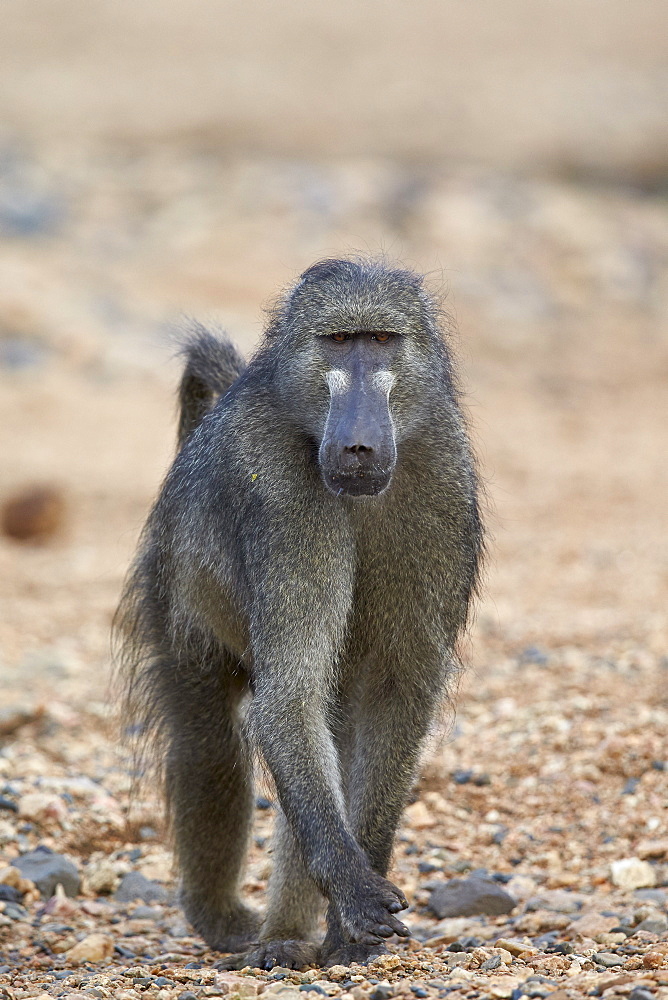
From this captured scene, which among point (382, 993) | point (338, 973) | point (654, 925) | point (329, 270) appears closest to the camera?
point (382, 993)

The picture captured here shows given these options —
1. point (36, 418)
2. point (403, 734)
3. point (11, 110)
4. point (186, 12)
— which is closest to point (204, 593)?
point (403, 734)

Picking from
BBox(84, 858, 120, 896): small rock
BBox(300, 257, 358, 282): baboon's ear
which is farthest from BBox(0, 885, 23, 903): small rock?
A: BBox(300, 257, 358, 282): baboon's ear

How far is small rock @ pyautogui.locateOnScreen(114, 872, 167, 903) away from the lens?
13.6 feet

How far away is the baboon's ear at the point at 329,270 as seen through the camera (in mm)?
3113

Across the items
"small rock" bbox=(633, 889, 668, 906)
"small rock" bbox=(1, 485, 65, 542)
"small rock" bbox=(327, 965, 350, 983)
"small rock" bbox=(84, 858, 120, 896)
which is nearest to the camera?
"small rock" bbox=(327, 965, 350, 983)

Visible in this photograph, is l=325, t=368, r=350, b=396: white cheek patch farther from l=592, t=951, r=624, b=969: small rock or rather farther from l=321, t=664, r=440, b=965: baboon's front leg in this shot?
l=592, t=951, r=624, b=969: small rock

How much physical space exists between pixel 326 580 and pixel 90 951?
1.30m

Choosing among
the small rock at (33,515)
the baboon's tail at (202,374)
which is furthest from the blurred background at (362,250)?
the baboon's tail at (202,374)

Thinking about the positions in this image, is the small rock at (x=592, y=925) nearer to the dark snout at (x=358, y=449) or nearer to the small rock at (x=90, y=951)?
the small rock at (x=90, y=951)

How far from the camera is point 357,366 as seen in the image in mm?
2988

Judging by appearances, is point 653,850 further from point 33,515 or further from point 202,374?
point 33,515

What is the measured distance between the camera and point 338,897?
292cm

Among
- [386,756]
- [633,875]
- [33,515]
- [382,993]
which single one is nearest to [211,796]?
[386,756]

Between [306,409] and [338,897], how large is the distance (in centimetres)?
111
